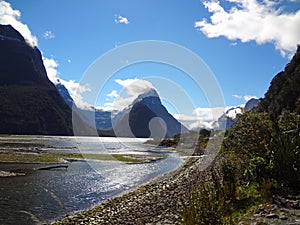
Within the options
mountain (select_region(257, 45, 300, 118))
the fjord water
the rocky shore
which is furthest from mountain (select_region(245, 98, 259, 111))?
the fjord water

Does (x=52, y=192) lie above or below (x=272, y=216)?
below

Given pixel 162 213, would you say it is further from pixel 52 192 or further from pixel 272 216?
pixel 52 192

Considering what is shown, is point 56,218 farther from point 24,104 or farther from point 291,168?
point 24,104

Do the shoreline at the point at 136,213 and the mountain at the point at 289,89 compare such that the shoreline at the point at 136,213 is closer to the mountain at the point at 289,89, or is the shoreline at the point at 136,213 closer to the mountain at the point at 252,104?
the mountain at the point at 252,104

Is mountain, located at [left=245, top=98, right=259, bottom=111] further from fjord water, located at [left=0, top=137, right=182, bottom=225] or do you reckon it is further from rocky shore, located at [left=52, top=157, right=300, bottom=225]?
fjord water, located at [left=0, top=137, right=182, bottom=225]

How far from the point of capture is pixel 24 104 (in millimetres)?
196625

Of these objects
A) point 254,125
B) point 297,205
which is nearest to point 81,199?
point 254,125

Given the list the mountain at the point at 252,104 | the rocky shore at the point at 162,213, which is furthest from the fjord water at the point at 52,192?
the mountain at the point at 252,104

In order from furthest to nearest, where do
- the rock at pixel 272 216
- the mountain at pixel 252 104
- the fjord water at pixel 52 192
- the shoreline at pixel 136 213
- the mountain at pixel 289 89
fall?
the mountain at pixel 289 89 → the mountain at pixel 252 104 → the fjord water at pixel 52 192 → the shoreline at pixel 136 213 → the rock at pixel 272 216

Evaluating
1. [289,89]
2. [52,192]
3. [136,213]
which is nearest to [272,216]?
[136,213]

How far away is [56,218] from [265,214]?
1052 centimetres

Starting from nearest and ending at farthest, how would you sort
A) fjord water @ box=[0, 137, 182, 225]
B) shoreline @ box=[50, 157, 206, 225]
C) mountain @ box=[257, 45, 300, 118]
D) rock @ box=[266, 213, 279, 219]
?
rock @ box=[266, 213, 279, 219] → shoreline @ box=[50, 157, 206, 225] → fjord water @ box=[0, 137, 182, 225] → mountain @ box=[257, 45, 300, 118]

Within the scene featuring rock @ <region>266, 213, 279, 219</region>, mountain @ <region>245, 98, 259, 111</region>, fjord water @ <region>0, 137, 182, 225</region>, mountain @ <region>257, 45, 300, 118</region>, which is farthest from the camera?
mountain @ <region>257, 45, 300, 118</region>

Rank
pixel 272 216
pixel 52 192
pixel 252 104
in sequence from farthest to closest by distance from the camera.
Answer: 1. pixel 252 104
2. pixel 52 192
3. pixel 272 216
